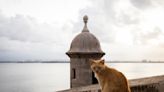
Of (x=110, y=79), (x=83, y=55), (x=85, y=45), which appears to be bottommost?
(x=110, y=79)

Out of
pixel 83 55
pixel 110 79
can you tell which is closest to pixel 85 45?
pixel 83 55

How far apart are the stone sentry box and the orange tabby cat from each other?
6.35 meters

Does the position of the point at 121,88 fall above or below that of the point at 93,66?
below

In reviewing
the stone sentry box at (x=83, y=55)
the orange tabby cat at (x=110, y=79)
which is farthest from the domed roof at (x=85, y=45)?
the orange tabby cat at (x=110, y=79)

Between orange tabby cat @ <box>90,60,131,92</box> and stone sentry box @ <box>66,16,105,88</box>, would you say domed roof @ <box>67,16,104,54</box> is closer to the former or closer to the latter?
stone sentry box @ <box>66,16,105,88</box>

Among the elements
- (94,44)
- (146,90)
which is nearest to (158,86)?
(146,90)

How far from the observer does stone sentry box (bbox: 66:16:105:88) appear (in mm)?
12289

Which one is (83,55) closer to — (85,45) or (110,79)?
(85,45)

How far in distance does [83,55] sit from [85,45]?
40 centimetres

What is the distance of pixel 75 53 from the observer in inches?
485

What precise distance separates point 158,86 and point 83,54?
5437mm

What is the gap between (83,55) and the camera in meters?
12.3

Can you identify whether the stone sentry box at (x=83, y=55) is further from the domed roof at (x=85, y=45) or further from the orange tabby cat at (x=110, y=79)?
the orange tabby cat at (x=110, y=79)

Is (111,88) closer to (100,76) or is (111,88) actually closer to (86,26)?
(100,76)
